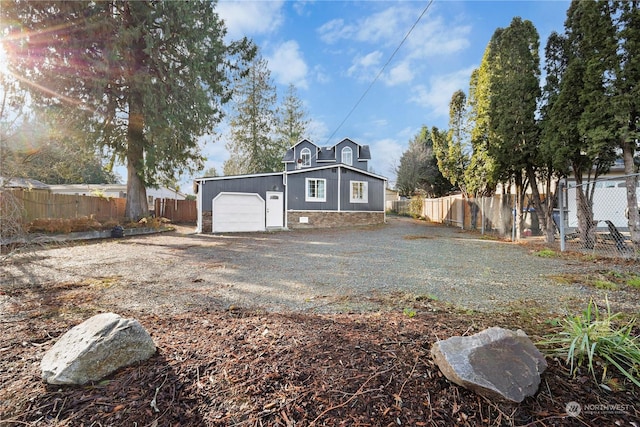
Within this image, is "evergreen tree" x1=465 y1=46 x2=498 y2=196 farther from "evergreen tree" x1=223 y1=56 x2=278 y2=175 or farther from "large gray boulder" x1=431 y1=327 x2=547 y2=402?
"evergreen tree" x1=223 y1=56 x2=278 y2=175

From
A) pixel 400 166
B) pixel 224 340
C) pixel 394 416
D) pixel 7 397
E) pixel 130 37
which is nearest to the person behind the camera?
pixel 394 416

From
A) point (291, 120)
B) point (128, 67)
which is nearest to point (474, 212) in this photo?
point (128, 67)

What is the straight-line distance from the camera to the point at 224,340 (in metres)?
2.31

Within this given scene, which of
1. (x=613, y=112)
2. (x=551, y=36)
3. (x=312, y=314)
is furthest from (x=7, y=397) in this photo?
(x=551, y=36)

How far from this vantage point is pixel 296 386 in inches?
67.6

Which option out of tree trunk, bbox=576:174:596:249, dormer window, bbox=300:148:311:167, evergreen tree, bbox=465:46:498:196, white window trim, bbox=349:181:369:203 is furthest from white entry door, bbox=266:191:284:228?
tree trunk, bbox=576:174:596:249

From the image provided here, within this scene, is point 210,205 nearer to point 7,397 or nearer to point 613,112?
point 7,397

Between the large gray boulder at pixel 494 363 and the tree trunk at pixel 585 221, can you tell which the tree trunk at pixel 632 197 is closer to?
the tree trunk at pixel 585 221

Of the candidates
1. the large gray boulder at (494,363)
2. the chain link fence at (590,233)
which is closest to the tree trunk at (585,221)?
the chain link fence at (590,233)

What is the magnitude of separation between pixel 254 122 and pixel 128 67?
14.6m

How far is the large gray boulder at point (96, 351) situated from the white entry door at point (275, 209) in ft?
44.0

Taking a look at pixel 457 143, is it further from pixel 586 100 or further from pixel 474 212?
pixel 586 100

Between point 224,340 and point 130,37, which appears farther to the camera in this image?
point 130,37

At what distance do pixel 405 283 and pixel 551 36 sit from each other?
30.4 feet
